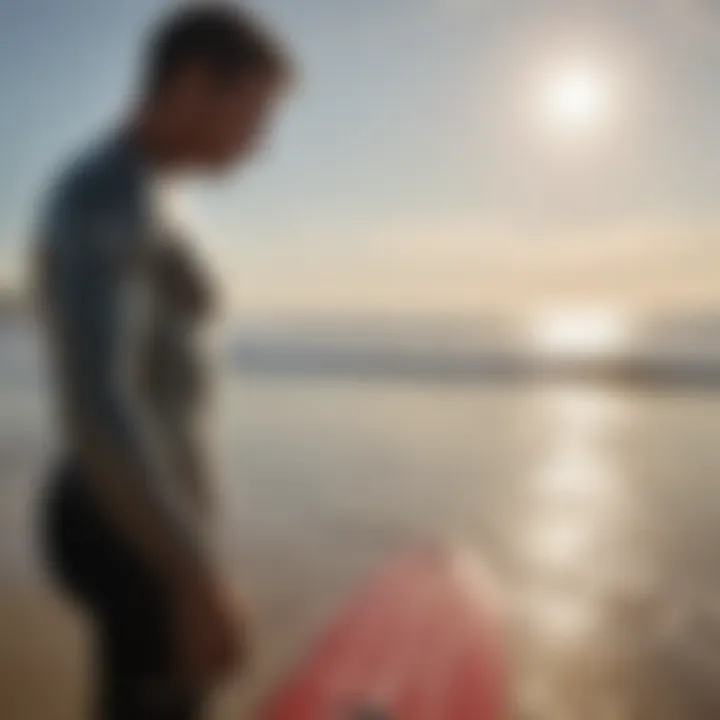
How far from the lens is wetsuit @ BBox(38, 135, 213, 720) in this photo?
32.3 inches

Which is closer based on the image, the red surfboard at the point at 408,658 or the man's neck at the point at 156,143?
the man's neck at the point at 156,143

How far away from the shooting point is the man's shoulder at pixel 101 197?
0.84 meters

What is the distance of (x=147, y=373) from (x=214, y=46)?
346mm

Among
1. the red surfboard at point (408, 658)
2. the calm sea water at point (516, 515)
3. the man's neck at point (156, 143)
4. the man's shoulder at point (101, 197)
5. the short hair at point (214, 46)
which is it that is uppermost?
the short hair at point (214, 46)

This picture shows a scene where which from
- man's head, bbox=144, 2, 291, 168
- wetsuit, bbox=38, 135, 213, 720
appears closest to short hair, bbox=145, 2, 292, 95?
man's head, bbox=144, 2, 291, 168

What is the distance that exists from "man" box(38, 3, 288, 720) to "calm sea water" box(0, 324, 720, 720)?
7 centimetres

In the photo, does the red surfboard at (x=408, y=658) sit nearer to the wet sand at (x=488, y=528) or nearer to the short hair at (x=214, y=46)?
the wet sand at (x=488, y=528)

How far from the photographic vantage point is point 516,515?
3.35ft

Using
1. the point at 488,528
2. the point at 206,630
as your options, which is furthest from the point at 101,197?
the point at 488,528

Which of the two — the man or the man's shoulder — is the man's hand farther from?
the man's shoulder

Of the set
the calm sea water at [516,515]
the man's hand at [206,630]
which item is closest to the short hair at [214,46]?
the calm sea water at [516,515]

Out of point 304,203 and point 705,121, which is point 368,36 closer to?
point 304,203

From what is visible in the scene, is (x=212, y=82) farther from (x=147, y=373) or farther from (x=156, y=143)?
(x=147, y=373)

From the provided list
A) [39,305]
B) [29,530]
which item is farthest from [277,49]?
[29,530]
